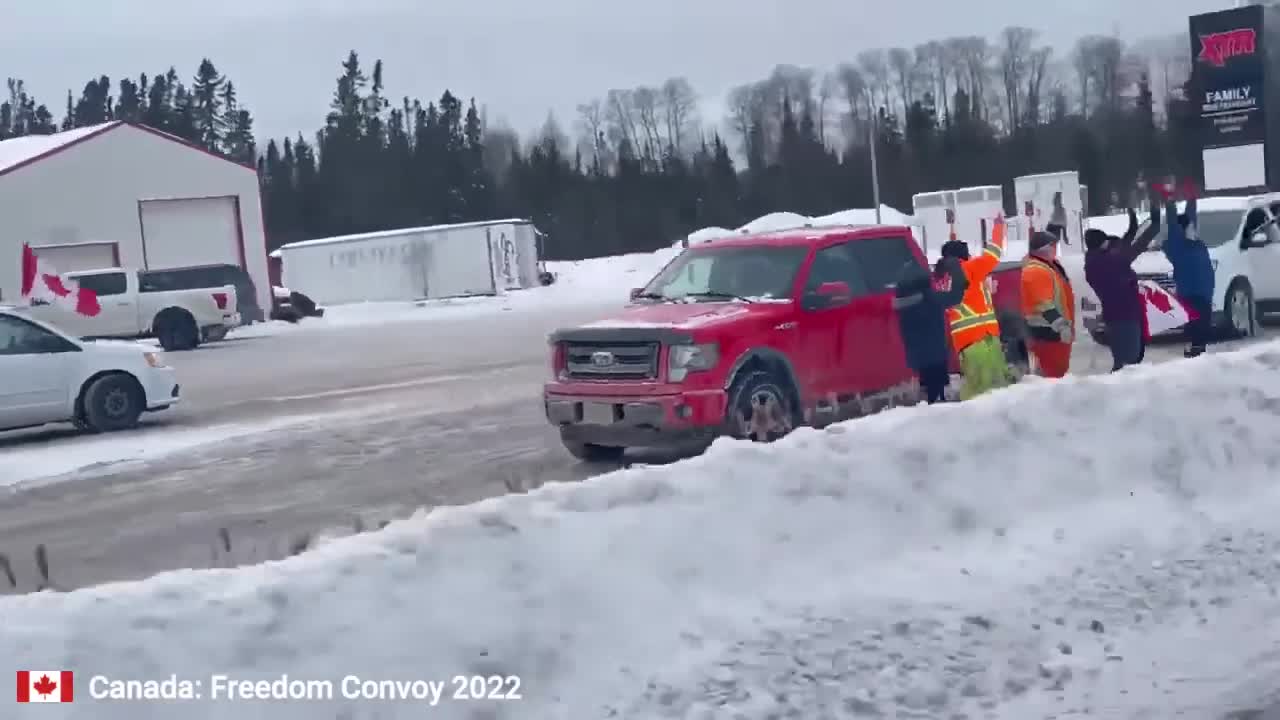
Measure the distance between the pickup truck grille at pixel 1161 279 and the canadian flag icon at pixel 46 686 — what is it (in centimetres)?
1455

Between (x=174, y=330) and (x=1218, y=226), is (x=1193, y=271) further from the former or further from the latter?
(x=174, y=330)

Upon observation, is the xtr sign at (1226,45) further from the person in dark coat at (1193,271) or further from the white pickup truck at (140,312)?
the person in dark coat at (1193,271)

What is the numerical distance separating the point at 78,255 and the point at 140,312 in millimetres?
11697

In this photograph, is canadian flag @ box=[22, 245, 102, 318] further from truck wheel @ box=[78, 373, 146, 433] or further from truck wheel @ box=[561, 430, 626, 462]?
truck wheel @ box=[561, 430, 626, 462]

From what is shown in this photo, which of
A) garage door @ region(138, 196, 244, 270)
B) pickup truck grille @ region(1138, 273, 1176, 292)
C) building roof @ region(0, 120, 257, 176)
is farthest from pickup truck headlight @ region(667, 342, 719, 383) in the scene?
garage door @ region(138, 196, 244, 270)

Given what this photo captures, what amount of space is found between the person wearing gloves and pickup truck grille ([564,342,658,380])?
9.91 feet

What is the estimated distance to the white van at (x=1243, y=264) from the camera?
17.8m

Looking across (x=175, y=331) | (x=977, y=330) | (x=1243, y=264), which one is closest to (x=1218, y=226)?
(x=1243, y=264)

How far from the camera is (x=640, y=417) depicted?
10922mm

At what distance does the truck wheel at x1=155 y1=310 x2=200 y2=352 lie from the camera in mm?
32531

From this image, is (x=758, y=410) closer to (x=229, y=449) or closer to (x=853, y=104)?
(x=229, y=449)

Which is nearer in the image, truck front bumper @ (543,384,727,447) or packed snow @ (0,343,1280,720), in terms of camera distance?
packed snow @ (0,343,1280,720)

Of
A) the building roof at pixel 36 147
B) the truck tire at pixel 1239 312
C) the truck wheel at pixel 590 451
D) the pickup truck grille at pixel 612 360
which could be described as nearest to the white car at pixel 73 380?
the truck wheel at pixel 590 451

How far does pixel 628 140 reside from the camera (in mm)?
126562
